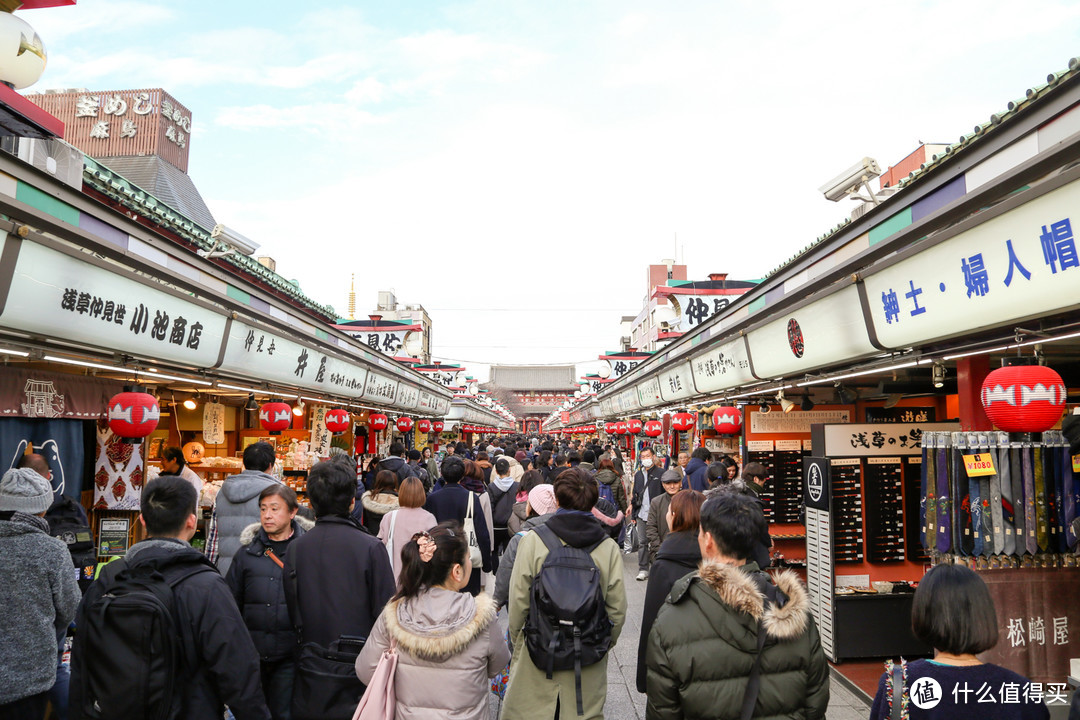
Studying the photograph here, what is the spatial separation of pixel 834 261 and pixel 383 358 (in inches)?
489

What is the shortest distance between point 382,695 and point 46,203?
400 centimetres

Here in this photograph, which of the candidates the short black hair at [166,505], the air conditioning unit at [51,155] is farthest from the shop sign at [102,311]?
the air conditioning unit at [51,155]

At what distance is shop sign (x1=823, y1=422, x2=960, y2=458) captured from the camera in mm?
7766

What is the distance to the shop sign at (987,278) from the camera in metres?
3.53

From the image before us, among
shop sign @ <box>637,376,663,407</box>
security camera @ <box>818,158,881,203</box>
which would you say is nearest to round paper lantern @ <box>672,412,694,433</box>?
shop sign @ <box>637,376,663,407</box>

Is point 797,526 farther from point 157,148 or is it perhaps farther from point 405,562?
point 157,148

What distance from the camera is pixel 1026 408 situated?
409cm

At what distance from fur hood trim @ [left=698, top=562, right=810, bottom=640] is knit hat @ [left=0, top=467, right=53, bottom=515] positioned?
13.6 feet

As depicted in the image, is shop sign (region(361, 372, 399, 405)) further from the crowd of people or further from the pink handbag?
the pink handbag

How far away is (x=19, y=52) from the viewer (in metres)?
4.96

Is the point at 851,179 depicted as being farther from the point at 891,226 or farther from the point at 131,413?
the point at 131,413

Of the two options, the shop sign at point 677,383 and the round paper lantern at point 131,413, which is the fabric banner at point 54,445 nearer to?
the round paper lantern at point 131,413

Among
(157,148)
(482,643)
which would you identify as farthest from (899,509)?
(157,148)

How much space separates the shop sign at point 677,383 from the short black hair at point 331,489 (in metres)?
8.95
